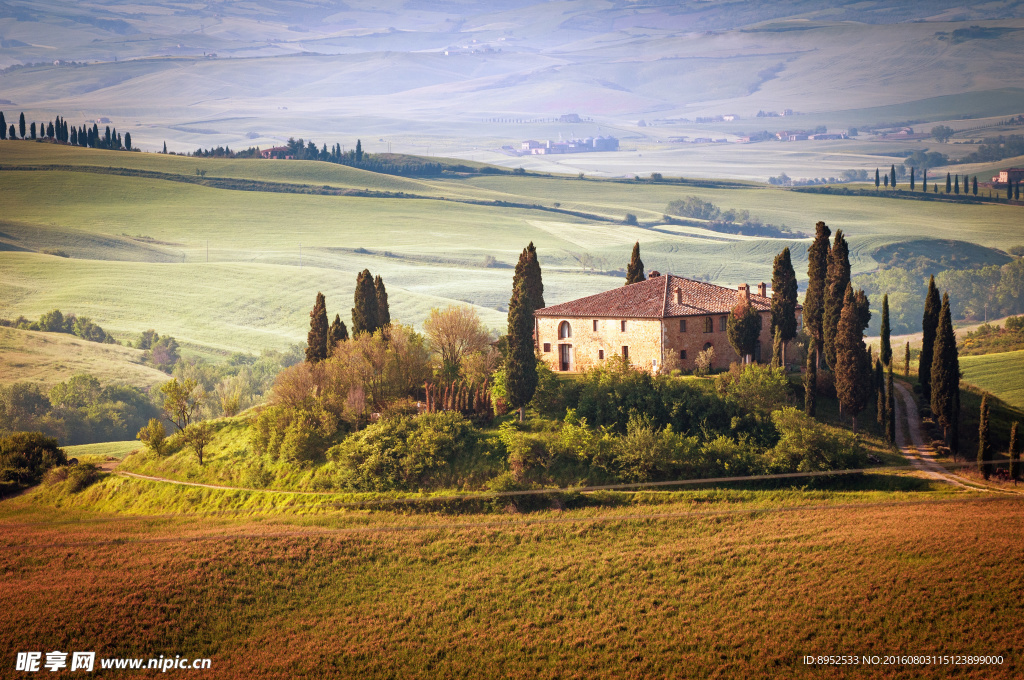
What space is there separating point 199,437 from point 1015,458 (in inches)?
1898

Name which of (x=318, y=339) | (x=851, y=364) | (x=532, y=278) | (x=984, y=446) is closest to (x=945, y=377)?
(x=851, y=364)

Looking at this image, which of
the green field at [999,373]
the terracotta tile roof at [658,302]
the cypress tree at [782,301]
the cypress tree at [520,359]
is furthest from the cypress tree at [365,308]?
the green field at [999,373]

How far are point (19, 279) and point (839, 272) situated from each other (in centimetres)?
15660

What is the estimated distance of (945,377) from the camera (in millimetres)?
57562

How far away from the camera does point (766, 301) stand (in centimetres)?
6912

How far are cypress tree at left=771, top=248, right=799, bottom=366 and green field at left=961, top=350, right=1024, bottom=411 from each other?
35.9 meters

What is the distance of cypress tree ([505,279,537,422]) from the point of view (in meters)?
58.8

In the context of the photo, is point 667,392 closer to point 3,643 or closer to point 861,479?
point 861,479

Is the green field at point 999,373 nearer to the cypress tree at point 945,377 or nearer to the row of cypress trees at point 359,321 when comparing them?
the cypress tree at point 945,377

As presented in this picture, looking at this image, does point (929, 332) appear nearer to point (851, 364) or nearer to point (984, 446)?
point (851, 364)

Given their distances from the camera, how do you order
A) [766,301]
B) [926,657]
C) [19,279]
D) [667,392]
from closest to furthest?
[926,657] → [667,392] → [766,301] → [19,279]

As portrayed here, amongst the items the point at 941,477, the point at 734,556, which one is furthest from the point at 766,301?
the point at 734,556

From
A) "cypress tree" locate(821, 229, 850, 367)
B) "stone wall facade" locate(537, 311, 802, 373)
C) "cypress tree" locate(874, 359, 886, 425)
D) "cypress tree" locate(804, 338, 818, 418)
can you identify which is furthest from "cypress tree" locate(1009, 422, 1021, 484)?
"stone wall facade" locate(537, 311, 802, 373)

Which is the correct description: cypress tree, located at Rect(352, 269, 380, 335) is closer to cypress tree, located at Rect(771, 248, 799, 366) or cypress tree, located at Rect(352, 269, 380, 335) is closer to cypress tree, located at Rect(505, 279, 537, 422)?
cypress tree, located at Rect(505, 279, 537, 422)
